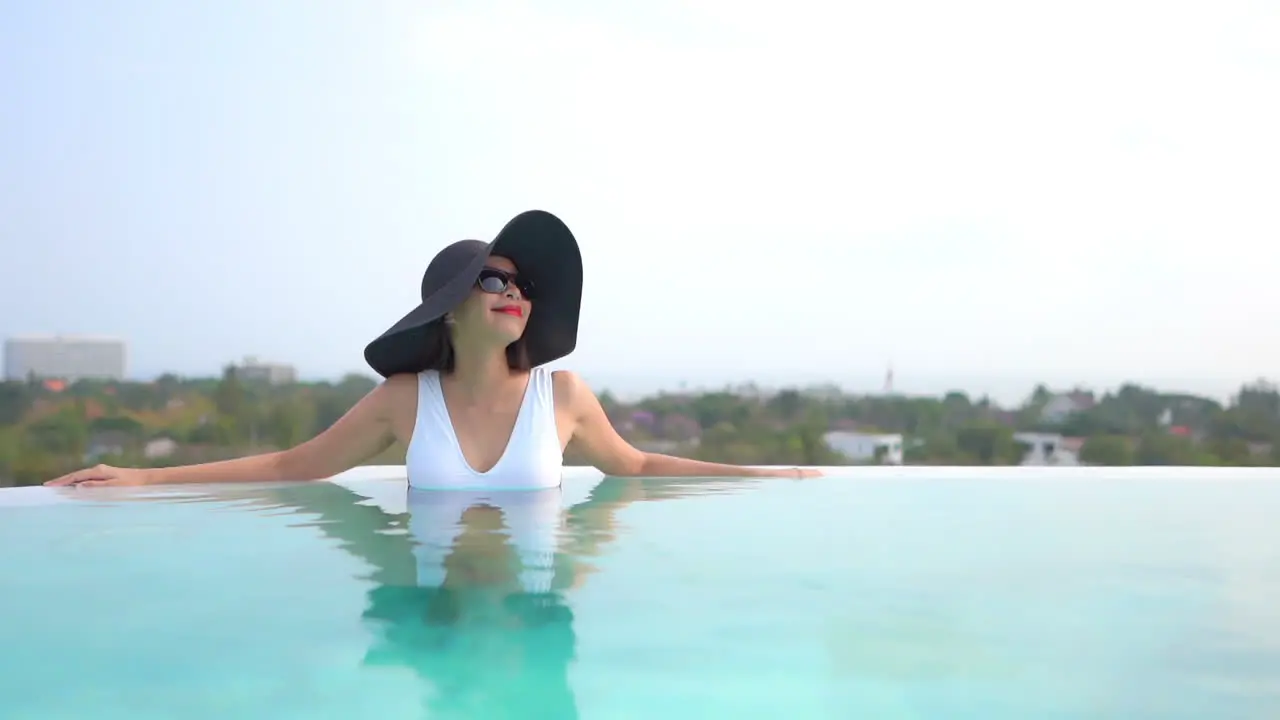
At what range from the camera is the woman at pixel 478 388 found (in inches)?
138

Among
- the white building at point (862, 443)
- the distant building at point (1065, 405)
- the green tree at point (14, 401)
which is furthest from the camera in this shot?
the green tree at point (14, 401)

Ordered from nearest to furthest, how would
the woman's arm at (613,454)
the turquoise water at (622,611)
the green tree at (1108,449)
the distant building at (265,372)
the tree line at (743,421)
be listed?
1. the turquoise water at (622,611)
2. the woman's arm at (613,454)
3. the green tree at (1108,449)
4. the tree line at (743,421)
5. the distant building at (265,372)

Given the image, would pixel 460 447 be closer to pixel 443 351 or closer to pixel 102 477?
pixel 443 351

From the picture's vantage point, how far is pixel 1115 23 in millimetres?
25828

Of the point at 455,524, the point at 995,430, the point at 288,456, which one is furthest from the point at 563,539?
the point at 995,430

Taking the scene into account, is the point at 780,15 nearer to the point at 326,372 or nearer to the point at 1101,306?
the point at 326,372

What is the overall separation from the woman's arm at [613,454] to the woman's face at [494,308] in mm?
290

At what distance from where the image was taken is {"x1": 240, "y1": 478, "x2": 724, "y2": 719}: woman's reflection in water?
1.55m

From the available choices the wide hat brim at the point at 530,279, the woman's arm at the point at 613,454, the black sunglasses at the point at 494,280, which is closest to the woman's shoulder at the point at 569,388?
the woman's arm at the point at 613,454

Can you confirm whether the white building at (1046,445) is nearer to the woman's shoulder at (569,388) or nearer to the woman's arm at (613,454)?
the woman's arm at (613,454)

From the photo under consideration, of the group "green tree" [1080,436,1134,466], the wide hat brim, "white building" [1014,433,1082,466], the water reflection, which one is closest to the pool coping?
the water reflection

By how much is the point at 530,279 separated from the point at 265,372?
28605 millimetres

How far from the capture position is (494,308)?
349 centimetres

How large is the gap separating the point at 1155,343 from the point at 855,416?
11047 millimetres
